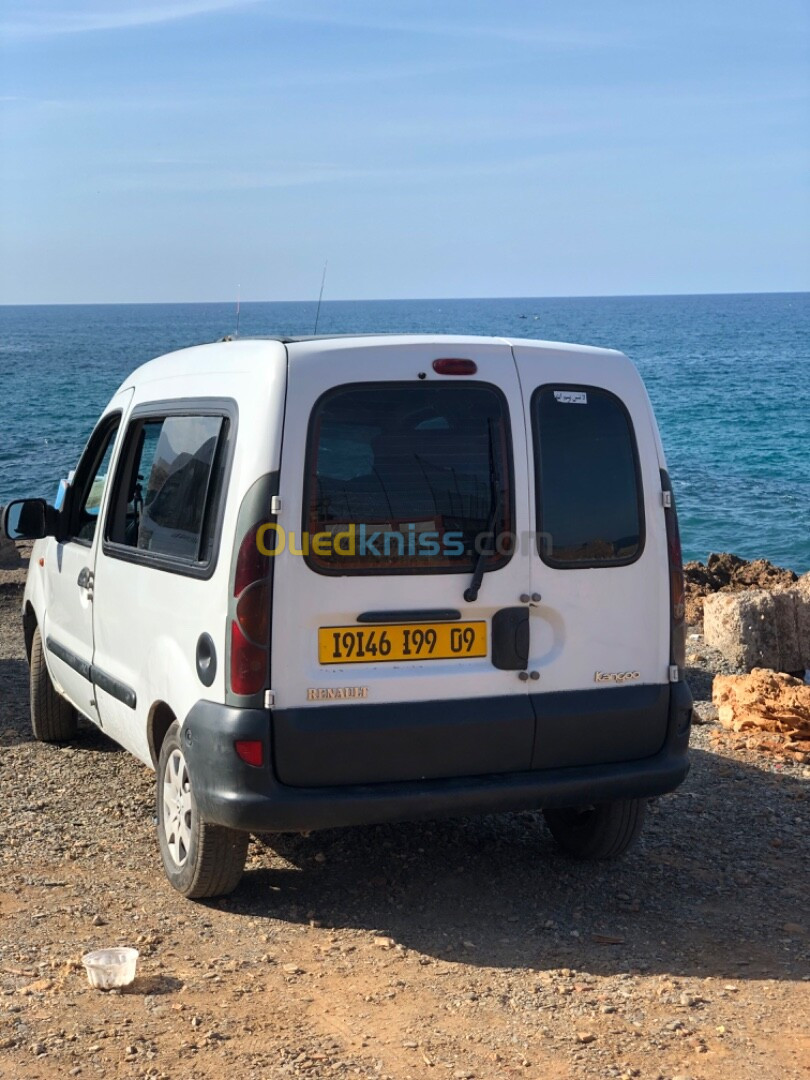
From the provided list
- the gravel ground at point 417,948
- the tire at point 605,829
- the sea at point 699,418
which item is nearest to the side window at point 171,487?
the gravel ground at point 417,948

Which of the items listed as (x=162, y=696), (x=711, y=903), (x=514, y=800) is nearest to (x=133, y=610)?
(x=162, y=696)

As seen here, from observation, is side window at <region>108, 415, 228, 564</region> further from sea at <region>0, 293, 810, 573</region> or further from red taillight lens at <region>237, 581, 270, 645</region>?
sea at <region>0, 293, 810, 573</region>

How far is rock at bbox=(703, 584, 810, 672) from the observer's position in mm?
10242

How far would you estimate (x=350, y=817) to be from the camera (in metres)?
4.63

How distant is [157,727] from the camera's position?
539cm

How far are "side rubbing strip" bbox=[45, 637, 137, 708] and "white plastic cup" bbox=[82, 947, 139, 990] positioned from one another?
1.31 metres

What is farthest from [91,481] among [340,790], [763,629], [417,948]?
[763,629]

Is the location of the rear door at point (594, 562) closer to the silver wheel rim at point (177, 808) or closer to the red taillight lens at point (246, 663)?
the red taillight lens at point (246, 663)

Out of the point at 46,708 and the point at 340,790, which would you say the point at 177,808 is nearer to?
the point at 340,790

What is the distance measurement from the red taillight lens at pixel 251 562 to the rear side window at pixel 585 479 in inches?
41.3

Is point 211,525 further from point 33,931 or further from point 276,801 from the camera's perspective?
point 33,931

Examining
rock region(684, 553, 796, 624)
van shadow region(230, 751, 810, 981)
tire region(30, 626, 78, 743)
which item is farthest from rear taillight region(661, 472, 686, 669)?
rock region(684, 553, 796, 624)

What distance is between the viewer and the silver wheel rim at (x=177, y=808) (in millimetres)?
5102

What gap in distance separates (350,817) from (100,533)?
213 cm
